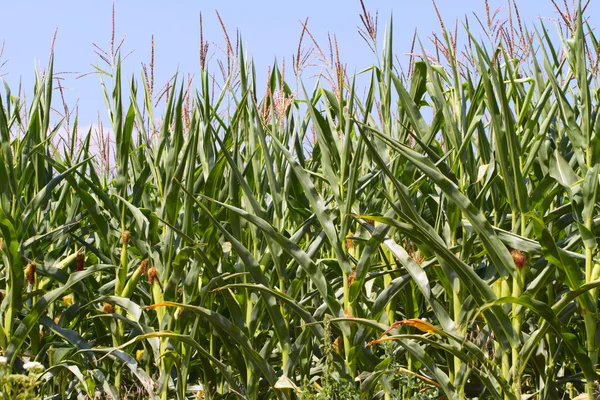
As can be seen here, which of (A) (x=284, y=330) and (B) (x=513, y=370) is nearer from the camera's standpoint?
(B) (x=513, y=370)

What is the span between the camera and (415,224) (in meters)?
1.78

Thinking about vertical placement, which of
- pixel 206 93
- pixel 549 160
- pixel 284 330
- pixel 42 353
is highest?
pixel 206 93

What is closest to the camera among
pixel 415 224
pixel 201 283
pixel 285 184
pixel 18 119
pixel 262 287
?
pixel 415 224

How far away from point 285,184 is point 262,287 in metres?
0.46

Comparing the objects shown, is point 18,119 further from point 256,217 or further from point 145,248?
point 256,217

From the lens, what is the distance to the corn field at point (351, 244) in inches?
74.2

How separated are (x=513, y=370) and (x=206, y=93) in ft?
3.87

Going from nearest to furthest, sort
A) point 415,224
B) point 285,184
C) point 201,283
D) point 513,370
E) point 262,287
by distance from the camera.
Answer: point 415,224, point 513,370, point 262,287, point 285,184, point 201,283

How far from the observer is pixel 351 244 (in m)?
2.58

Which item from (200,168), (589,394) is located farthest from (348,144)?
(589,394)

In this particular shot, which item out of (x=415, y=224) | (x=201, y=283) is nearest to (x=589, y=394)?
(x=415, y=224)

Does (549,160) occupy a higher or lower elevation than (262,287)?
higher

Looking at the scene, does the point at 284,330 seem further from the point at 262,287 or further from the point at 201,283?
the point at 201,283

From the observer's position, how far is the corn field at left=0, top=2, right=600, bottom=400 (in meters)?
1.88
